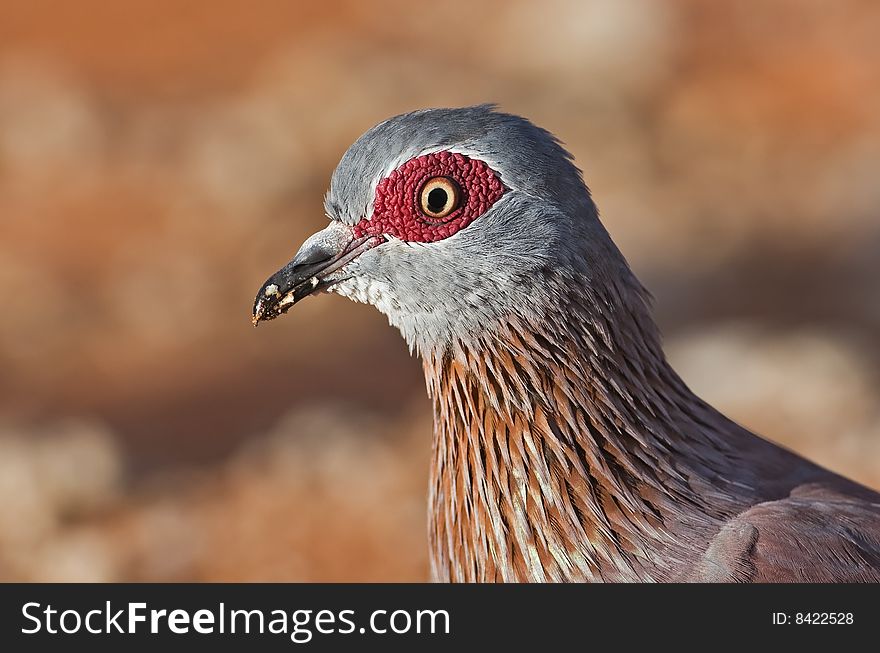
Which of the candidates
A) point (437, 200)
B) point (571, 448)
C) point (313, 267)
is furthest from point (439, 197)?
point (571, 448)

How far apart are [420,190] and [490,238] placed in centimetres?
27

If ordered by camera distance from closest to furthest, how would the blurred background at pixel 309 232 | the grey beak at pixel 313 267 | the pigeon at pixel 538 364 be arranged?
the pigeon at pixel 538 364
the grey beak at pixel 313 267
the blurred background at pixel 309 232

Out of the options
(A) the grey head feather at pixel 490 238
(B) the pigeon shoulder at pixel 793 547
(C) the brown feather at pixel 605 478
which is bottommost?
(B) the pigeon shoulder at pixel 793 547

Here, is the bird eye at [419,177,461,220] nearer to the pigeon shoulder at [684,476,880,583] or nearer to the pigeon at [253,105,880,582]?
the pigeon at [253,105,880,582]

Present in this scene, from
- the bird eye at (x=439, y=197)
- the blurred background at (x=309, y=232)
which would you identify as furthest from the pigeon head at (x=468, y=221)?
the blurred background at (x=309, y=232)

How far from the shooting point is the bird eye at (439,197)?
134 inches

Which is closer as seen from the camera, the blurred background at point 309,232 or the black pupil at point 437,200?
the black pupil at point 437,200

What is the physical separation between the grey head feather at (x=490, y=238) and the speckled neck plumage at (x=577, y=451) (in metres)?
0.07

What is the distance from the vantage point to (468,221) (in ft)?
11.2

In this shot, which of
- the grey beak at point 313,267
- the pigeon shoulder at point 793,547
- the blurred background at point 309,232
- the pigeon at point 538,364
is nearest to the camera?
the pigeon shoulder at point 793,547

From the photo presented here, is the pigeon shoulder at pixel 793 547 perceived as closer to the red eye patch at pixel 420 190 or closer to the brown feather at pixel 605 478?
the brown feather at pixel 605 478

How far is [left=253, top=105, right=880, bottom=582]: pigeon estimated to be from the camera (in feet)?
11.0

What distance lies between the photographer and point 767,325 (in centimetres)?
872

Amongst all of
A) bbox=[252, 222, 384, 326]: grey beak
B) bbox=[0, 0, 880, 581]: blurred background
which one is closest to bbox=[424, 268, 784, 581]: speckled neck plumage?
bbox=[252, 222, 384, 326]: grey beak
